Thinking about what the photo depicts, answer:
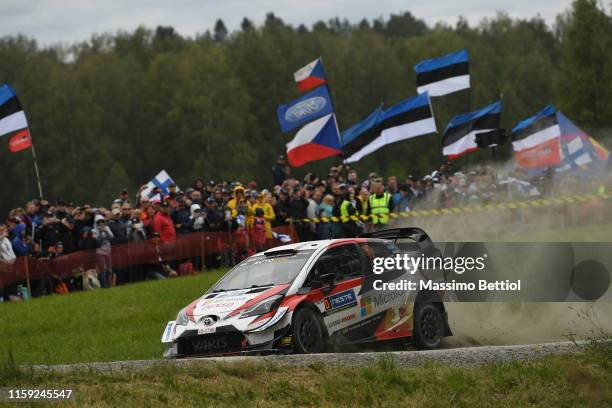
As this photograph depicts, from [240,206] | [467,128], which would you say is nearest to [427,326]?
[240,206]

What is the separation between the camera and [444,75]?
2973 cm

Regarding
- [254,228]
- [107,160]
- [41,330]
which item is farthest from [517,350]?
[107,160]

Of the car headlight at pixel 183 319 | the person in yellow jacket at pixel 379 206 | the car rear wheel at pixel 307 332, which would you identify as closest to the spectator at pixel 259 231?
the person in yellow jacket at pixel 379 206

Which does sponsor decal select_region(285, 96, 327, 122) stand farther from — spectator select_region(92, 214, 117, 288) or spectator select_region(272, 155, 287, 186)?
spectator select_region(92, 214, 117, 288)

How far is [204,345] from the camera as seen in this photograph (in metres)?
13.0

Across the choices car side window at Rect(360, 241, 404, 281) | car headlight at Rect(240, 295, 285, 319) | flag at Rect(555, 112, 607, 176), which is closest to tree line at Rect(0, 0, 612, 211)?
flag at Rect(555, 112, 607, 176)

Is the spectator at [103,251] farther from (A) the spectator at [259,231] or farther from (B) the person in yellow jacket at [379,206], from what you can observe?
(B) the person in yellow jacket at [379,206]

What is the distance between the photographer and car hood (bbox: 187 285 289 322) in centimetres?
1310

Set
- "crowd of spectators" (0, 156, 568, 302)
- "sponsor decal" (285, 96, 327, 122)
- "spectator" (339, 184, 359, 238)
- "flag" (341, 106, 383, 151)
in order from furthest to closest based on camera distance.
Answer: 1. "flag" (341, 106, 383, 151)
2. "sponsor decal" (285, 96, 327, 122)
3. "spectator" (339, 184, 359, 238)
4. "crowd of spectators" (0, 156, 568, 302)

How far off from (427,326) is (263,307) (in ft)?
9.11

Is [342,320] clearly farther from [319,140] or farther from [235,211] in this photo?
[319,140]

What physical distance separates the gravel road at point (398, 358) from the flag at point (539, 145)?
1635 centimetres

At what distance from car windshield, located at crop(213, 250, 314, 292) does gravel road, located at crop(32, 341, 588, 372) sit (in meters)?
2.27

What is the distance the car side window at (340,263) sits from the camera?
45.5 feet
